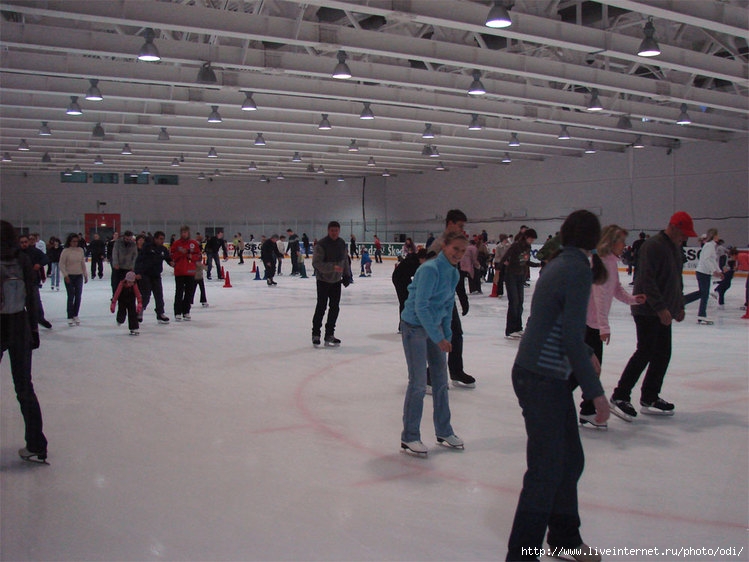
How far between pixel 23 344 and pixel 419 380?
238cm

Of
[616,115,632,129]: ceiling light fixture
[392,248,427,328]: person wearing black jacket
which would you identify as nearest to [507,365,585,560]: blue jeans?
[392,248,427,328]: person wearing black jacket

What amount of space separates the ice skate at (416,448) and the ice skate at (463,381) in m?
2.00

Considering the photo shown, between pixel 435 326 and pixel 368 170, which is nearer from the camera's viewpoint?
pixel 435 326

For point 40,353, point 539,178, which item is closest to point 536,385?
point 40,353

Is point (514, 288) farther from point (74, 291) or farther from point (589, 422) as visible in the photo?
point (74, 291)

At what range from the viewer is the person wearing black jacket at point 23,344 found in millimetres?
3951

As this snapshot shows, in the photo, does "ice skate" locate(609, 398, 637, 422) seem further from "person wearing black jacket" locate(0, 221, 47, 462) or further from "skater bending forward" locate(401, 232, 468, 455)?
"person wearing black jacket" locate(0, 221, 47, 462)

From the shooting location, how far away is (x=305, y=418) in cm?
A: 514

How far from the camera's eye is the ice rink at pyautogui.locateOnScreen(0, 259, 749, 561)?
304cm

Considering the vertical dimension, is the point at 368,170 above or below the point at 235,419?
above

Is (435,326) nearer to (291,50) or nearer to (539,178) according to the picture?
(291,50)

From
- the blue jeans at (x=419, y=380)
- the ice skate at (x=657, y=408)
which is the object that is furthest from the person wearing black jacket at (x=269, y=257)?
the blue jeans at (x=419, y=380)

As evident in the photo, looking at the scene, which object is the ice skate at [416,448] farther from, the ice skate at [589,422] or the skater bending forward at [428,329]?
the ice skate at [589,422]

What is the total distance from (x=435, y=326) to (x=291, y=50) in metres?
12.0
